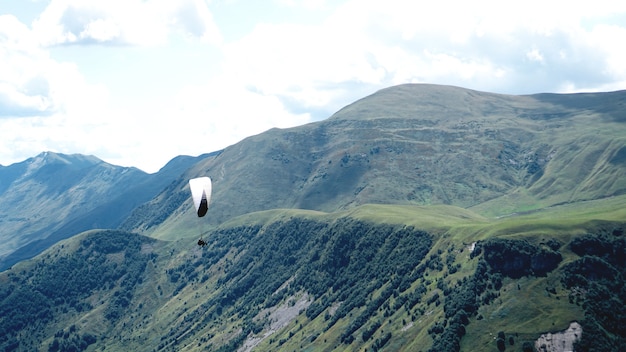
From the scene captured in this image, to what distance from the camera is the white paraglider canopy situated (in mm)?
108688

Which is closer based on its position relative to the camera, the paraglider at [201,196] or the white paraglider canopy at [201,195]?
the paraglider at [201,196]

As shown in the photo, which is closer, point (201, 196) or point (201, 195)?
point (201, 196)

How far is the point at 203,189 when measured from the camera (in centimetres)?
11338

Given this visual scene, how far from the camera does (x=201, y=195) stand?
367ft

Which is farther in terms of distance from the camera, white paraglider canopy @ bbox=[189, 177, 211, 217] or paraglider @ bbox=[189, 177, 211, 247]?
white paraglider canopy @ bbox=[189, 177, 211, 217]

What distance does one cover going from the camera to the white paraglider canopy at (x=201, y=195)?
4279 inches

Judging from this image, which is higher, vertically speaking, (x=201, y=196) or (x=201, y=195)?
(x=201, y=195)
